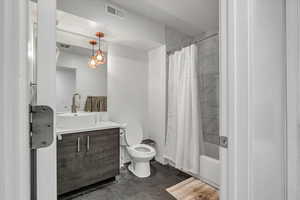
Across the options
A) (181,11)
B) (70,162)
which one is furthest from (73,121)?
(181,11)

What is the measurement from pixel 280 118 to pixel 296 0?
25.7 inches

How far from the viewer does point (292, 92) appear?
32.8 inches

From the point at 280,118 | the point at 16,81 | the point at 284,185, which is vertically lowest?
the point at 284,185

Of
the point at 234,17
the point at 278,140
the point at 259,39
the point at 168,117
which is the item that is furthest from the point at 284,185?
the point at 168,117

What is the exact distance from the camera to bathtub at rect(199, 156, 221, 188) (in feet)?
6.00

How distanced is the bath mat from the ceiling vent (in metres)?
2.38

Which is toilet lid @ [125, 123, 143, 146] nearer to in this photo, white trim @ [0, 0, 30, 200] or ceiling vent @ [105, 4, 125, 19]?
ceiling vent @ [105, 4, 125, 19]

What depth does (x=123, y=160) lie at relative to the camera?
2521mm

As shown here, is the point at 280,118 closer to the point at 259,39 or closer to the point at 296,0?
the point at 259,39

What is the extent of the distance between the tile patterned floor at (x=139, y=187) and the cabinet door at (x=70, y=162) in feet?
0.60

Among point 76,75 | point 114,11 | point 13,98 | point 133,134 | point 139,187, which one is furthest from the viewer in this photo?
point 133,134

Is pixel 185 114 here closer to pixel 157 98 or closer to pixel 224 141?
pixel 157 98

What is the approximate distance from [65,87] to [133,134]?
4.08ft

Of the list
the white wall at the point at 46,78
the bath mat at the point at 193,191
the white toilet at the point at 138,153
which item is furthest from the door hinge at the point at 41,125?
the white toilet at the point at 138,153
